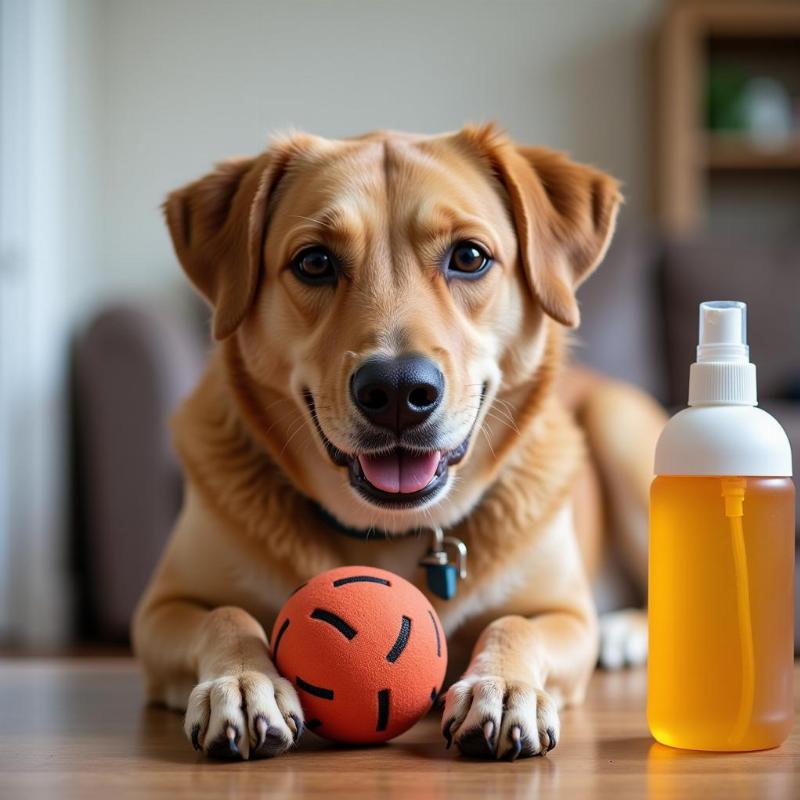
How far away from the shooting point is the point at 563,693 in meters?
1.51

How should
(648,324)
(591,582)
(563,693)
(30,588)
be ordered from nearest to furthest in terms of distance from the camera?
(563,693)
(591,582)
(30,588)
(648,324)

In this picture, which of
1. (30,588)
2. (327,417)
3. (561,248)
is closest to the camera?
(327,417)

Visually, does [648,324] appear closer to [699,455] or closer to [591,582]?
[591,582]

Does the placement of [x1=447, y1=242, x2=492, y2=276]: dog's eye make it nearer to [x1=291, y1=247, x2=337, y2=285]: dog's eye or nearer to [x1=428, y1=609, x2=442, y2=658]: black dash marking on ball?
[x1=291, y1=247, x2=337, y2=285]: dog's eye

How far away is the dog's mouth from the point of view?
1375 mm

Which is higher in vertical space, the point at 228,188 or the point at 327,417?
the point at 228,188

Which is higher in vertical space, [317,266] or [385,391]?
[317,266]

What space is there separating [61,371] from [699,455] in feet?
8.78

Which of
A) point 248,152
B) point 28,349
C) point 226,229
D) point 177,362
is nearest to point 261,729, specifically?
point 226,229

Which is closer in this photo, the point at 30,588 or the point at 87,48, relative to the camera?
the point at 30,588

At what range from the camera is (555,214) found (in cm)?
165

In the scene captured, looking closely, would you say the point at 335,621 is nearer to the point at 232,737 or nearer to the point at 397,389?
the point at 232,737

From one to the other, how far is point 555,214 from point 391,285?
1.13 ft

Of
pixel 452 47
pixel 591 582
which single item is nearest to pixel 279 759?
pixel 591 582
